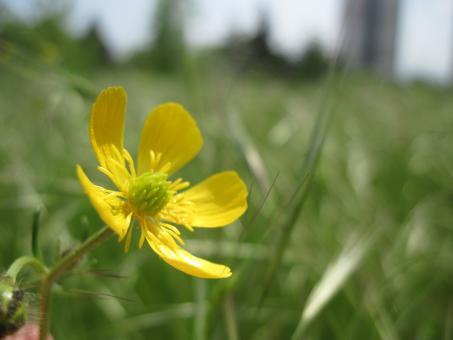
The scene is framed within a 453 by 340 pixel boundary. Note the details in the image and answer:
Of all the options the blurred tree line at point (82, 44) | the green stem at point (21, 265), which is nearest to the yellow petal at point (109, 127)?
the green stem at point (21, 265)

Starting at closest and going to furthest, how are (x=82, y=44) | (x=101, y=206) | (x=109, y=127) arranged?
(x=101, y=206) → (x=109, y=127) → (x=82, y=44)

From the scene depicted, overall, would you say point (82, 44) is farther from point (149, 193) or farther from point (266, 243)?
point (149, 193)

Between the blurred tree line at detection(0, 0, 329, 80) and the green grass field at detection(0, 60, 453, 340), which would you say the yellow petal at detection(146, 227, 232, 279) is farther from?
the blurred tree line at detection(0, 0, 329, 80)

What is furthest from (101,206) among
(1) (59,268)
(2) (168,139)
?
(2) (168,139)

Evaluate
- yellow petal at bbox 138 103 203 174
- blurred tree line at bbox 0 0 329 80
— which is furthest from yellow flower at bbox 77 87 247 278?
blurred tree line at bbox 0 0 329 80

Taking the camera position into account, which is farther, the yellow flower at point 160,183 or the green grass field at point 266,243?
the green grass field at point 266,243

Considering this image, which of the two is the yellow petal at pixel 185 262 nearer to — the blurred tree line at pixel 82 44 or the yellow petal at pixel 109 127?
the yellow petal at pixel 109 127

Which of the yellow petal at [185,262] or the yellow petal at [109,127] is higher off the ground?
the yellow petal at [109,127]

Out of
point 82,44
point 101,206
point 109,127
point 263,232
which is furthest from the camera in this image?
point 82,44
